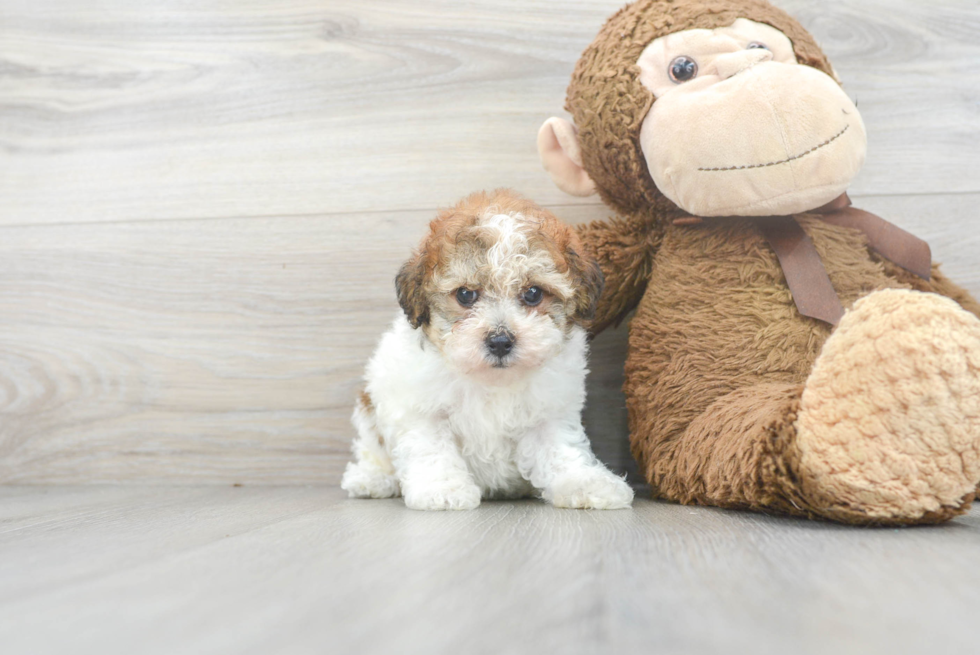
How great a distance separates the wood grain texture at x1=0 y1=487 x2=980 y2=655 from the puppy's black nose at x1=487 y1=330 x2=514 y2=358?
31 centimetres

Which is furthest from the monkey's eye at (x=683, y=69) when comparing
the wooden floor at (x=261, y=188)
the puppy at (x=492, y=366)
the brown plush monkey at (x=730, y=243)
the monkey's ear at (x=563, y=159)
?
the wooden floor at (x=261, y=188)

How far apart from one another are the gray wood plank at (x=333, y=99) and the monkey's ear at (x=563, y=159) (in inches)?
8.6

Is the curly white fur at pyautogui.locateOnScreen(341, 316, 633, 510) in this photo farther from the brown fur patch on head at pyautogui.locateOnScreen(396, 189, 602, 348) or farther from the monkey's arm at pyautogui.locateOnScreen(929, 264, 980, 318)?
the monkey's arm at pyautogui.locateOnScreen(929, 264, 980, 318)

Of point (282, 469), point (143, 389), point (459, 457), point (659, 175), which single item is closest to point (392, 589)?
point (459, 457)

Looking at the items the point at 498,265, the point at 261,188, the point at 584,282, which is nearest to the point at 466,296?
the point at 498,265

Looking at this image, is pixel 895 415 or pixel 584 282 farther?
pixel 584 282

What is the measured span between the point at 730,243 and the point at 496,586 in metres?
1.04

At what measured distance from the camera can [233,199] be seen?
2.13 m

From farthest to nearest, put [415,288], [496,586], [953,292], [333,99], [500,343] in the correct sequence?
[333,99]
[953,292]
[415,288]
[500,343]
[496,586]

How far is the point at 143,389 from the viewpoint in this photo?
212 centimetres

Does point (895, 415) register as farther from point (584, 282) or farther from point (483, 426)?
point (483, 426)

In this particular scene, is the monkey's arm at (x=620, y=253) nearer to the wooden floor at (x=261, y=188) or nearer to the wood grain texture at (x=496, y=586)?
the wooden floor at (x=261, y=188)

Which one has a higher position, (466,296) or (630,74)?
(630,74)

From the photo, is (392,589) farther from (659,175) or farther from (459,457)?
(659,175)
